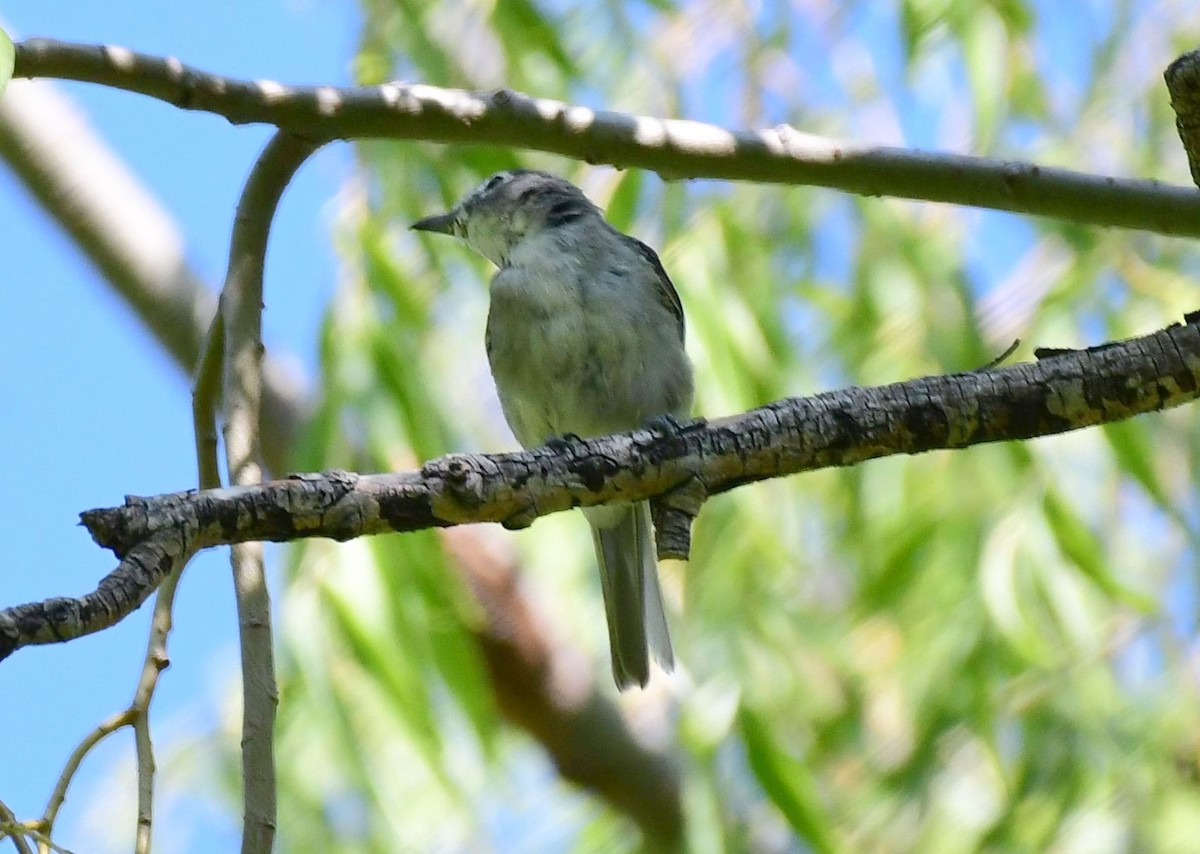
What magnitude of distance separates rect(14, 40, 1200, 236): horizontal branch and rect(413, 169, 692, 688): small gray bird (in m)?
1.18

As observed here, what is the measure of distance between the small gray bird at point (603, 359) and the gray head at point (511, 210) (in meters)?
0.06

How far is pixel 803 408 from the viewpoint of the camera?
2.68 m

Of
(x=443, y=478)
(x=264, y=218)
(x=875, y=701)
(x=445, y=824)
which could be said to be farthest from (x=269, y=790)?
(x=875, y=701)

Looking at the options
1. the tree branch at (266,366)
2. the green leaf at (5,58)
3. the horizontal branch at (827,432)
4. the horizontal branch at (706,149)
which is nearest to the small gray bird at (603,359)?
the tree branch at (266,366)

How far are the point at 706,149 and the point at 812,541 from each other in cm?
211

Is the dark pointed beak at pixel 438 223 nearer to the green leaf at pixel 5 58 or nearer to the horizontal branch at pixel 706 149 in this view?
the horizontal branch at pixel 706 149

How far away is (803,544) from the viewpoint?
476 centimetres

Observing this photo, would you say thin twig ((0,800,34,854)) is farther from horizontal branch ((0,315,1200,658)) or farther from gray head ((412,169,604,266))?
gray head ((412,169,604,266))

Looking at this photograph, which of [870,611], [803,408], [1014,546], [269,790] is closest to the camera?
[269,790]

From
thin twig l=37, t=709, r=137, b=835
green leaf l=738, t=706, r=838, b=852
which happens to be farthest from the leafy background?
thin twig l=37, t=709, r=137, b=835

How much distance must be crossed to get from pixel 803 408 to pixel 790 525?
6.31ft

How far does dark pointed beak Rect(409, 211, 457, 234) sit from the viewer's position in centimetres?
438

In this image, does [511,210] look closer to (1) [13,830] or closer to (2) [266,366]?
(2) [266,366]

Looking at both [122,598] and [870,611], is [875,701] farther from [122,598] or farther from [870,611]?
[122,598]
